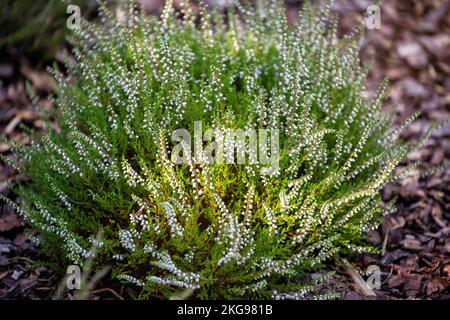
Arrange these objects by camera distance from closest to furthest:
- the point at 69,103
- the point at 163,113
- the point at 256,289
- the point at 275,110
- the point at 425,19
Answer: the point at 256,289, the point at 275,110, the point at 163,113, the point at 69,103, the point at 425,19

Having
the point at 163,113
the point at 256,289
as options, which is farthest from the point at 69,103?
the point at 256,289

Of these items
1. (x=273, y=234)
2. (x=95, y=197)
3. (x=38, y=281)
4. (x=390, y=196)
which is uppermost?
(x=95, y=197)

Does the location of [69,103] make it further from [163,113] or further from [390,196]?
[390,196]

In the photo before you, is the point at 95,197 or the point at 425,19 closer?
the point at 95,197

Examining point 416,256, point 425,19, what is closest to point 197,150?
point 416,256

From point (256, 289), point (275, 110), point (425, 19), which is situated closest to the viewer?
point (256, 289)

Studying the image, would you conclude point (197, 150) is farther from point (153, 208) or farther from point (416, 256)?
point (416, 256)

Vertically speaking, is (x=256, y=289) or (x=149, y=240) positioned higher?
(x=149, y=240)
